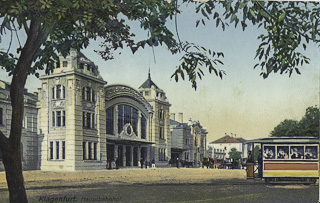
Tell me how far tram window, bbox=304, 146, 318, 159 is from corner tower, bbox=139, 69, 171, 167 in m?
3.70

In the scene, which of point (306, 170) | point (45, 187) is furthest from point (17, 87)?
point (306, 170)

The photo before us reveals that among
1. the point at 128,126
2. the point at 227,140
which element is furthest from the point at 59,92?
the point at 227,140

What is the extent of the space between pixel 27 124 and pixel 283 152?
6874mm

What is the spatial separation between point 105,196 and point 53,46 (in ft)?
11.6

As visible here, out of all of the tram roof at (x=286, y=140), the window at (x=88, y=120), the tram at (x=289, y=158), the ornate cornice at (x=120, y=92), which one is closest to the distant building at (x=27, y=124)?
the window at (x=88, y=120)

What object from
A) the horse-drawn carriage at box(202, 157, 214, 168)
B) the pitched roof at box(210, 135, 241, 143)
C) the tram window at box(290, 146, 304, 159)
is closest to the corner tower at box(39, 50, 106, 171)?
the pitched roof at box(210, 135, 241, 143)

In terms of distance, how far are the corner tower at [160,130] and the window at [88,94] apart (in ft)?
4.62

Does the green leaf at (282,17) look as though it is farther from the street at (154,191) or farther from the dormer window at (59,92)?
→ the dormer window at (59,92)

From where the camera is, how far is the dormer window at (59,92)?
10727mm

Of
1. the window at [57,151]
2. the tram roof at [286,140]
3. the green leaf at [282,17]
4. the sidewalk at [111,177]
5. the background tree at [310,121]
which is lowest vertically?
the sidewalk at [111,177]

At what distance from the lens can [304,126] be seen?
1066 centimetres

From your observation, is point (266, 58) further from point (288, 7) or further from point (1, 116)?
point (1, 116)

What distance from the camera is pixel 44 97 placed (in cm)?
1044

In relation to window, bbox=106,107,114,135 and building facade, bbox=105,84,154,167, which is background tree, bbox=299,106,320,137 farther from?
window, bbox=106,107,114,135
